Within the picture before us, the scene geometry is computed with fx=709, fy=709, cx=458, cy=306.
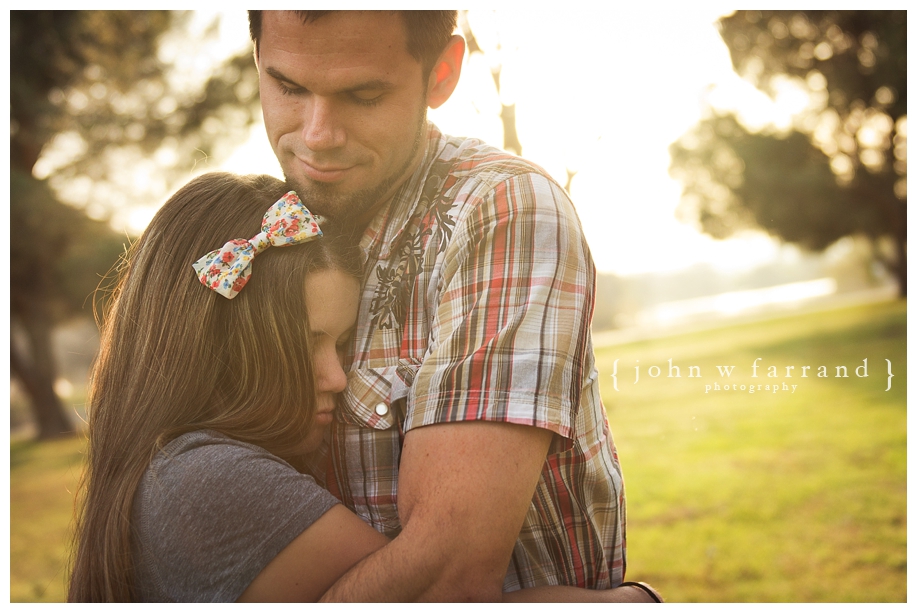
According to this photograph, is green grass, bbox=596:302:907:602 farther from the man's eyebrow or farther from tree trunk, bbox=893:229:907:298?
the man's eyebrow

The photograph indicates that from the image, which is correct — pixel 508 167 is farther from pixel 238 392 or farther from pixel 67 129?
pixel 67 129

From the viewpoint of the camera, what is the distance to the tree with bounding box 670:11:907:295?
134 inches

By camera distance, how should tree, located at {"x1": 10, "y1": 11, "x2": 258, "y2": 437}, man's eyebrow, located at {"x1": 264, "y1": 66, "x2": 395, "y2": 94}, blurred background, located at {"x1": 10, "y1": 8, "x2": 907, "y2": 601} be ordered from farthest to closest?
tree, located at {"x1": 10, "y1": 11, "x2": 258, "y2": 437} → blurred background, located at {"x1": 10, "y1": 8, "x2": 907, "y2": 601} → man's eyebrow, located at {"x1": 264, "y1": 66, "x2": 395, "y2": 94}

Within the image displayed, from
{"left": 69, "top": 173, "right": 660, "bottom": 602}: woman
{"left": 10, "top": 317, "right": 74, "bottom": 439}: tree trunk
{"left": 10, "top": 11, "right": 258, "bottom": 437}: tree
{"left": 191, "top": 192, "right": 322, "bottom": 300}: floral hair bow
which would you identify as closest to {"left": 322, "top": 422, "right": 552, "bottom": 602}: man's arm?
{"left": 69, "top": 173, "right": 660, "bottom": 602}: woman

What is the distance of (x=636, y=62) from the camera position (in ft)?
9.13

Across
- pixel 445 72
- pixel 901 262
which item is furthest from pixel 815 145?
pixel 445 72

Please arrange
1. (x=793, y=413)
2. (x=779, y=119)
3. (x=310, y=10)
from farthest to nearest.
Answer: (x=793, y=413) < (x=779, y=119) < (x=310, y=10)

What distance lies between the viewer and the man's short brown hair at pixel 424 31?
174 cm

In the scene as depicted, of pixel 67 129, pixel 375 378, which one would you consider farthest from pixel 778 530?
pixel 67 129

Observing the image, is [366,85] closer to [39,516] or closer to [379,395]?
[379,395]

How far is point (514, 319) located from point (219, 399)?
2.41ft

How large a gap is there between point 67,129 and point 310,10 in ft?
10.9

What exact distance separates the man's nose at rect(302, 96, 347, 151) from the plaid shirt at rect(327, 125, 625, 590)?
0.69 feet

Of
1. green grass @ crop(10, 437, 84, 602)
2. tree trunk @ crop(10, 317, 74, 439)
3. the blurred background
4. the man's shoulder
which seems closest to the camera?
the man's shoulder
